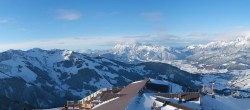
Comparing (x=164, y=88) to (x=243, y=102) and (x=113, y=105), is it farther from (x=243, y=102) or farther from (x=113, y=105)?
(x=113, y=105)

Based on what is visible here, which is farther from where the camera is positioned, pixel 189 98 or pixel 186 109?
pixel 189 98

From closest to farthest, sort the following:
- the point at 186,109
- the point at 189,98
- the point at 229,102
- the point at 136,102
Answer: the point at 186,109 < the point at 136,102 < the point at 189,98 < the point at 229,102

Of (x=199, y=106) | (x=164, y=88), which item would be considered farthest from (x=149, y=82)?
(x=199, y=106)

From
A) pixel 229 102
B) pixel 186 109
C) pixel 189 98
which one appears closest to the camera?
pixel 186 109

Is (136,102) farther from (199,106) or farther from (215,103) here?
(215,103)

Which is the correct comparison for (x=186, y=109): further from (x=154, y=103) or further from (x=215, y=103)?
(x=215, y=103)

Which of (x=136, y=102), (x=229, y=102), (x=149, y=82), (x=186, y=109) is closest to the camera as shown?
(x=186, y=109)

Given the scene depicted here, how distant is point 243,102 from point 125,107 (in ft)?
144

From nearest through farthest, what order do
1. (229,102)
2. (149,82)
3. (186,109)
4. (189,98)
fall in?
(186,109) → (189,98) → (229,102) → (149,82)

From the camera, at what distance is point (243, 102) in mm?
122812

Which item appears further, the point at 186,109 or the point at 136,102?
the point at 136,102

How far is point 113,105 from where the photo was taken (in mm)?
103875

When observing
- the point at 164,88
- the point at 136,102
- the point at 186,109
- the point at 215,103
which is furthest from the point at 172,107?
the point at 164,88

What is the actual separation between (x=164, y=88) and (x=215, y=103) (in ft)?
128
